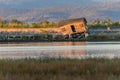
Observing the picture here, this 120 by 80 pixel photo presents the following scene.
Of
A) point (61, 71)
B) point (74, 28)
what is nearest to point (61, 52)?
point (61, 71)

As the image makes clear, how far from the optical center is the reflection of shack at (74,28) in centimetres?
8779

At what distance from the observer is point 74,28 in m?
91.4

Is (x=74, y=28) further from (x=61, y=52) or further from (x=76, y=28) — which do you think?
(x=61, y=52)

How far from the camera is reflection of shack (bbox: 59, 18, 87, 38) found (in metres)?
87.8

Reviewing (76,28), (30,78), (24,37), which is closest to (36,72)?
(30,78)

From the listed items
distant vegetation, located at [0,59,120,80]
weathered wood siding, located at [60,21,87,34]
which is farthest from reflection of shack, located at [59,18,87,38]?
distant vegetation, located at [0,59,120,80]

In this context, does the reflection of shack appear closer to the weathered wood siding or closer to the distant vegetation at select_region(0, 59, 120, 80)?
the weathered wood siding

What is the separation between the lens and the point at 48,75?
18391 mm

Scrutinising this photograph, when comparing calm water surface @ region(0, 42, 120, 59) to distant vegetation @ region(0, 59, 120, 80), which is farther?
calm water surface @ region(0, 42, 120, 59)

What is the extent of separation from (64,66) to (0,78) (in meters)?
5.76

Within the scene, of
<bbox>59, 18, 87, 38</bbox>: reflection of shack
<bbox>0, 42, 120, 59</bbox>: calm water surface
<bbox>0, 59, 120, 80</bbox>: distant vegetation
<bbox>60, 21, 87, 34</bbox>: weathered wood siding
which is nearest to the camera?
<bbox>0, 59, 120, 80</bbox>: distant vegetation

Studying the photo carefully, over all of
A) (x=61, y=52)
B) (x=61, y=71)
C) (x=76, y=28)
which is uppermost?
(x=76, y=28)

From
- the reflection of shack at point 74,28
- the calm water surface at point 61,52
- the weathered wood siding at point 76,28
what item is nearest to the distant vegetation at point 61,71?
the calm water surface at point 61,52

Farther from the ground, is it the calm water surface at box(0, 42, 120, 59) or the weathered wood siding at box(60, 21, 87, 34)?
the weathered wood siding at box(60, 21, 87, 34)
